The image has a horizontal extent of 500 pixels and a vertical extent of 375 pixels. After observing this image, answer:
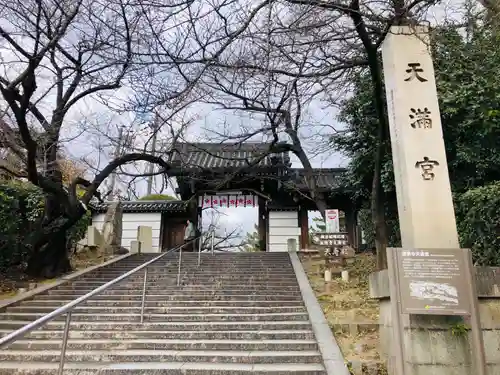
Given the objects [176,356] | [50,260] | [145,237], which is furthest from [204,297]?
[145,237]

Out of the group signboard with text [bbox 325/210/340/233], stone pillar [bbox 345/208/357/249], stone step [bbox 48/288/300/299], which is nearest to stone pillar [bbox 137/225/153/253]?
stone step [bbox 48/288/300/299]

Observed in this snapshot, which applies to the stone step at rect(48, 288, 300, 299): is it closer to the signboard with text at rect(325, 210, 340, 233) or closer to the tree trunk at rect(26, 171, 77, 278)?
the tree trunk at rect(26, 171, 77, 278)

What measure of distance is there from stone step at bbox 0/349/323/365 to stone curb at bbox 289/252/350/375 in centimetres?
14

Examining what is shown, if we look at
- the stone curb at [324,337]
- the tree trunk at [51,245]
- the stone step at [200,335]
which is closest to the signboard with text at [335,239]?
the stone curb at [324,337]

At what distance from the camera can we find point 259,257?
12211 millimetres

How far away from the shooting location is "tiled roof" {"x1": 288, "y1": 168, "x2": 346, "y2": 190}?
1485 centimetres

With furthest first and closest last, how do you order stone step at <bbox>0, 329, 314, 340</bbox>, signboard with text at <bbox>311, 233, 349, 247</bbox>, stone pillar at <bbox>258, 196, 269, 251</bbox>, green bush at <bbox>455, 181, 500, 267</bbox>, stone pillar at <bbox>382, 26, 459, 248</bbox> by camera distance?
stone pillar at <bbox>258, 196, 269, 251</bbox> < signboard with text at <bbox>311, 233, 349, 247</bbox> < green bush at <bbox>455, 181, 500, 267</bbox> < stone step at <bbox>0, 329, 314, 340</bbox> < stone pillar at <bbox>382, 26, 459, 248</bbox>

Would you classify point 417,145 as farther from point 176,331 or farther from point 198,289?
point 198,289

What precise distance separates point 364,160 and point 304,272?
3.27 meters

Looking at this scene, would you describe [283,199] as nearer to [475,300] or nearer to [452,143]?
[452,143]

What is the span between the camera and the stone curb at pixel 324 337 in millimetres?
4254

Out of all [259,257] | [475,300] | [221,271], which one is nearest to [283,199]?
[259,257]

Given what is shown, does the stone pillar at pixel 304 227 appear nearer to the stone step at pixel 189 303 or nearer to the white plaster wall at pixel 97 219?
Result: the stone step at pixel 189 303

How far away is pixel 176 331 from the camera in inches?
220
